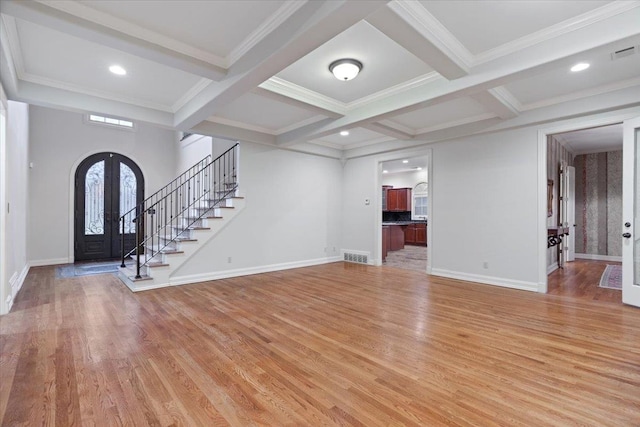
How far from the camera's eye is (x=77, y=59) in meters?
3.26

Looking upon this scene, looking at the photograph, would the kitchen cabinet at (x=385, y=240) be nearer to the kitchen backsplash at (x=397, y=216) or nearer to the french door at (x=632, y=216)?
the kitchen backsplash at (x=397, y=216)

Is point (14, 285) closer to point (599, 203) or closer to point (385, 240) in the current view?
point (385, 240)

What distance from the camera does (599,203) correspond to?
782cm

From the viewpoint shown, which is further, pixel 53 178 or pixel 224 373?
pixel 53 178

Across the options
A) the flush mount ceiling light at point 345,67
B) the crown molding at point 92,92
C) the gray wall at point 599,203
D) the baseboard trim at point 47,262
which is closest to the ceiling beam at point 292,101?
the flush mount ceiling light at point 345,67

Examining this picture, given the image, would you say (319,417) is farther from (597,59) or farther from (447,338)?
(597,59)

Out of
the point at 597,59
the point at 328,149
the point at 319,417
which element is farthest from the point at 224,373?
the point at 328,149

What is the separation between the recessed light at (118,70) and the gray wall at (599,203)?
33.6ft

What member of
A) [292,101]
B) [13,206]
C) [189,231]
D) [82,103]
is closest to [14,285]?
[13,206]

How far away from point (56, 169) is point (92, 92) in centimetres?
431

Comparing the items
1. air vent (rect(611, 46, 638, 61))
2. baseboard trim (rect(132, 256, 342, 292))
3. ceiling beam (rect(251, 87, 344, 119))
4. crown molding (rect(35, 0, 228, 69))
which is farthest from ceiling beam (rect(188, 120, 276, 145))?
air vent (rect(611, 46, 638, 61))

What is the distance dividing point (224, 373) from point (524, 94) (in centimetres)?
487

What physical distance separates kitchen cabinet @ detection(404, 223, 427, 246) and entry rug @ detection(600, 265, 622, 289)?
505 cm

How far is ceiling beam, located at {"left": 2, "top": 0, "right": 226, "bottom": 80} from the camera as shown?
224 cm
